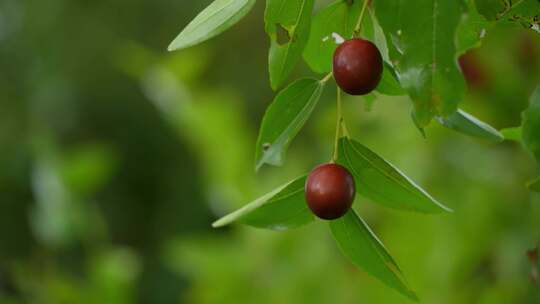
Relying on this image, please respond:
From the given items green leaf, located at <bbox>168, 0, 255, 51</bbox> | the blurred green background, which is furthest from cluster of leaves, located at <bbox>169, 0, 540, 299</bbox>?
the blurred green background

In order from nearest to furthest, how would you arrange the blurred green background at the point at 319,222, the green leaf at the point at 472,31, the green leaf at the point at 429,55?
the green leaf at the point at 429,55
the green leaf at the point at 472,31
the blurred green background at the point at 319,222

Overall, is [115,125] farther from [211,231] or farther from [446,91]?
[446,91]

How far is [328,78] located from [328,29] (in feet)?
0.12

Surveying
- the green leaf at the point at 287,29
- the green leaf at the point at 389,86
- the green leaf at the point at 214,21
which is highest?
the green leaf at the point at 214,21

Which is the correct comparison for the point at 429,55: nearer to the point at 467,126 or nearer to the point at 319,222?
the point at 467,126

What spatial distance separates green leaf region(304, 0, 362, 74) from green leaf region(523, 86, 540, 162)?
120 mm

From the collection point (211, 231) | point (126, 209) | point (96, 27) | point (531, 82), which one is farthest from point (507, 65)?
point (96, 27)

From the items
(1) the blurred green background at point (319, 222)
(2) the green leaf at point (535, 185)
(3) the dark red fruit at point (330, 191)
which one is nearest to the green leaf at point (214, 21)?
(3) the dark red fruit at point (330, 191)

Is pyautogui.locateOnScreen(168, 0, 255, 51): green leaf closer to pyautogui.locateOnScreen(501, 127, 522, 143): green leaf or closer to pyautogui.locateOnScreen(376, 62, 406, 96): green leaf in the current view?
pyautogui.locateOnScreen(376, 62, 406, 96): green leaf

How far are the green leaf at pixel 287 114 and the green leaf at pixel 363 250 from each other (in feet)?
0.20

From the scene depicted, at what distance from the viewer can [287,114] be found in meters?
0.63

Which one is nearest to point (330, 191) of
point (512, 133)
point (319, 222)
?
point (512, 133)

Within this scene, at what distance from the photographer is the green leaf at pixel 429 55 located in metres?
0.50

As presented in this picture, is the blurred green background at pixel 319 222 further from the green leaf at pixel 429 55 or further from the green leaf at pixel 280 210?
→ the green leaf at pixel 429 55
